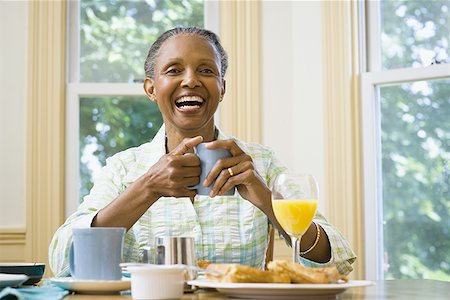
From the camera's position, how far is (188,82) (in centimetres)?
225

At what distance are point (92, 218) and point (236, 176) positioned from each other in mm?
372

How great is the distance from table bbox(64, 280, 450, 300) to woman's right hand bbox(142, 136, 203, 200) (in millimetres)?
383

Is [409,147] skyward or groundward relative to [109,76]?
groundward

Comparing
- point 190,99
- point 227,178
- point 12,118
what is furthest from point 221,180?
point 12,118

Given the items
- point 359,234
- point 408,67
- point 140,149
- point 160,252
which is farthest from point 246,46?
point 160,252

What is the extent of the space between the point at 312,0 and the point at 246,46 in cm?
35

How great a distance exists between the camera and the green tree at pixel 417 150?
11.5 feet

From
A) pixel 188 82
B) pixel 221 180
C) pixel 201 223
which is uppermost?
pixel 188 82

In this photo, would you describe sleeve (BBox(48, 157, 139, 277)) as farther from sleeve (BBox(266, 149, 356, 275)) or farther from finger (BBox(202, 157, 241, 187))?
sleeve (BBox(266, 149, 356, 275))

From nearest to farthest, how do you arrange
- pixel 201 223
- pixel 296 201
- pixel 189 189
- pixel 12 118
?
1. pixel 296 201
2. pixel 189 189
3. pixel 201 223
4. pixel 12 118

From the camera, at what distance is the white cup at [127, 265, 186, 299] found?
4.49 feet

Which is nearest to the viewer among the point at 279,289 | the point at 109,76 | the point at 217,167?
the point at 279,289

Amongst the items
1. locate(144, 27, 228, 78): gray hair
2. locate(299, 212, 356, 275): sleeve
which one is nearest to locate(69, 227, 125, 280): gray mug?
locate(299, 212, 356, 275): sleeve

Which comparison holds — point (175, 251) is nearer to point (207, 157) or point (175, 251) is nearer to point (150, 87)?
point (207, 157)
